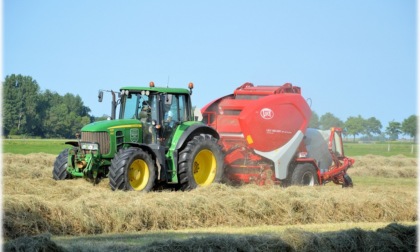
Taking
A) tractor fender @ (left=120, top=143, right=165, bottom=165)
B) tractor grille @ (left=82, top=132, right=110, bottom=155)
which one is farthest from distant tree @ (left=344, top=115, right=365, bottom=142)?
tractor grille @ (left=82, top=132, right=110, bottom=155)

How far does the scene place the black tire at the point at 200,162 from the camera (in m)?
14.9

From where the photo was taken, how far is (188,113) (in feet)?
52.2

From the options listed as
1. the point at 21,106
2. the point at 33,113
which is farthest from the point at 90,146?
the point at 33,113

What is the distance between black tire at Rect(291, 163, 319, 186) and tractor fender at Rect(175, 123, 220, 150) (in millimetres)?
2273

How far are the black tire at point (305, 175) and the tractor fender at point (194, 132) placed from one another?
7.46ft

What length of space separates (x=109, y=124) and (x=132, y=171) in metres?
1.20

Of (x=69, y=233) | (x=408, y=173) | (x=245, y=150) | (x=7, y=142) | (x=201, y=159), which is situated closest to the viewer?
(x=69, y=233)

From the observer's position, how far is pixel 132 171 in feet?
46.4

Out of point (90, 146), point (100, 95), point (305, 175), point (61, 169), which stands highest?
point (100, 95)

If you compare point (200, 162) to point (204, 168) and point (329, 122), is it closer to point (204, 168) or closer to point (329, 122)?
point (204, 168)

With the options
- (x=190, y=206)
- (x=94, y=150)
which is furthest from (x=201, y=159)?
(x=190, y=206)

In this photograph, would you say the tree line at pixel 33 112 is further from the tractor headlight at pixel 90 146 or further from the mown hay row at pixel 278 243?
the mown hay row at pixel 278 243

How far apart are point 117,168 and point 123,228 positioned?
2.89m

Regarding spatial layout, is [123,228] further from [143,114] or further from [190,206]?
[143,114]
